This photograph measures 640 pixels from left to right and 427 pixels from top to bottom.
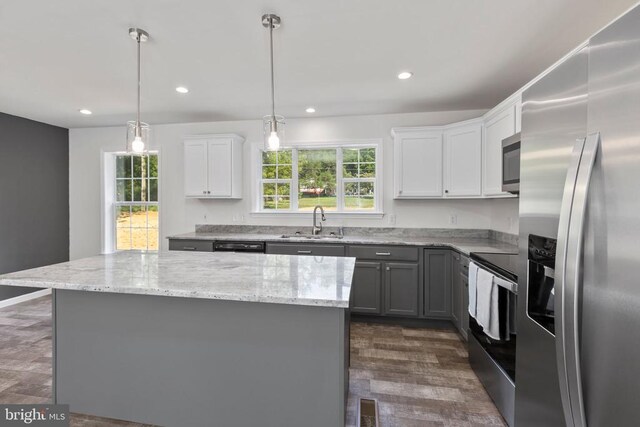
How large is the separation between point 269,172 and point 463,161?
2.47m

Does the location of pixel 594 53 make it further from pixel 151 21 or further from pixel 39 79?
pixel 39 79

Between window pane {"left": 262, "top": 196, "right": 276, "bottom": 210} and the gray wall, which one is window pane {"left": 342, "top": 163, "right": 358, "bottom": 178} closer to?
window pane {"left": 262, "top": 196, "right": 276, "bottom": 210}

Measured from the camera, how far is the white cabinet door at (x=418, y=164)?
143 inches

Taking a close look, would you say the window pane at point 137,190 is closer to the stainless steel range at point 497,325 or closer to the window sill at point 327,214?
the window sill at point 327,214

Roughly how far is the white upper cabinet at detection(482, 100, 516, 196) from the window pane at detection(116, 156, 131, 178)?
193 inches

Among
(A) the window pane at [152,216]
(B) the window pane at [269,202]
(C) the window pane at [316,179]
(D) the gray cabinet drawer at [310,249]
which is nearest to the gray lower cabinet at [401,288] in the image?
(D) the gray cabinet drawer at [310,249]

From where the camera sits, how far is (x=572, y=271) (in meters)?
0.94

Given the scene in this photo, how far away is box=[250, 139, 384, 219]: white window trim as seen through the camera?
409cm

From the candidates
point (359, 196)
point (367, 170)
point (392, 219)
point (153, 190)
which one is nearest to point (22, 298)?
point (153, 190)

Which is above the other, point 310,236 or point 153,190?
point 153,190

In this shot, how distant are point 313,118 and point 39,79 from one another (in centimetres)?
283

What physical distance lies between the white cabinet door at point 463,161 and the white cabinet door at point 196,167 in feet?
9.85

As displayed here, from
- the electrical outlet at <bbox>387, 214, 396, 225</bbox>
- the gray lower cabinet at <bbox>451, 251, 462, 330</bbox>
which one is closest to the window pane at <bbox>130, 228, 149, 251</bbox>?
the electrical outlet at <bbox>387, 214, 396, 225</bbox>

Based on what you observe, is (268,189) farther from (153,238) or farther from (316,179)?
(153,238)
